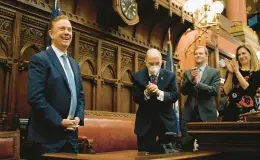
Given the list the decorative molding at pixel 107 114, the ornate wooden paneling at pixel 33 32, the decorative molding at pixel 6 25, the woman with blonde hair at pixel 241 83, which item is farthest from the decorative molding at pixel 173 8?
the decorative molding at pixel 6 25

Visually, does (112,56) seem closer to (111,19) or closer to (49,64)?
(111,19)

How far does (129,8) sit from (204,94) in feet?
6.59

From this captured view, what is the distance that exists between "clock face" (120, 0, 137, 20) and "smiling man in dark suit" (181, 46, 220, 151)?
1640mm

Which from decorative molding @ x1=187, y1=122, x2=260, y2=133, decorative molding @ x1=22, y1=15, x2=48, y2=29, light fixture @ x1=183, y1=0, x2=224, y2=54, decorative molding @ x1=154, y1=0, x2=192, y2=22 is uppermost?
light fixture @ x1=183, y1=0, x2=224, y2=54

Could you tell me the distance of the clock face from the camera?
4.11m

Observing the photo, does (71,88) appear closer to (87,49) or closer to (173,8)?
(87,49)

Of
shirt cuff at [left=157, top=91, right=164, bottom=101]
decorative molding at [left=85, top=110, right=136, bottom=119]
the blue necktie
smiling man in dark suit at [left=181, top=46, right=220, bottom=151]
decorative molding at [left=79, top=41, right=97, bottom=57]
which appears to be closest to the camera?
the blue necktie

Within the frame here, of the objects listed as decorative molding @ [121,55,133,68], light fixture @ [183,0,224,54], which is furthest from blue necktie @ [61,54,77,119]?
light fixture @ [183,0,224,54]

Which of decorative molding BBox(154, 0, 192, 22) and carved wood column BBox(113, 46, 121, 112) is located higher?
decorative molding BBox(154, 0, 192, 22)

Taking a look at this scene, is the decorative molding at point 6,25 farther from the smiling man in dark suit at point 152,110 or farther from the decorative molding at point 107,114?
the smiling man in dark suit at point 152,110

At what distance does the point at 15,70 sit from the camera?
3109mm

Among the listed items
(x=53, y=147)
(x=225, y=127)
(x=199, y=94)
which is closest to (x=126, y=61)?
(x=199, y=94)

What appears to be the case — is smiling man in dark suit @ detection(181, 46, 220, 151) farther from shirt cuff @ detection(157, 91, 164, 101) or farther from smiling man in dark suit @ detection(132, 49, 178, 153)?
shirt cuff @ detection(157, 91, 164, 101)

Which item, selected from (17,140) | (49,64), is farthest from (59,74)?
(17,140)
